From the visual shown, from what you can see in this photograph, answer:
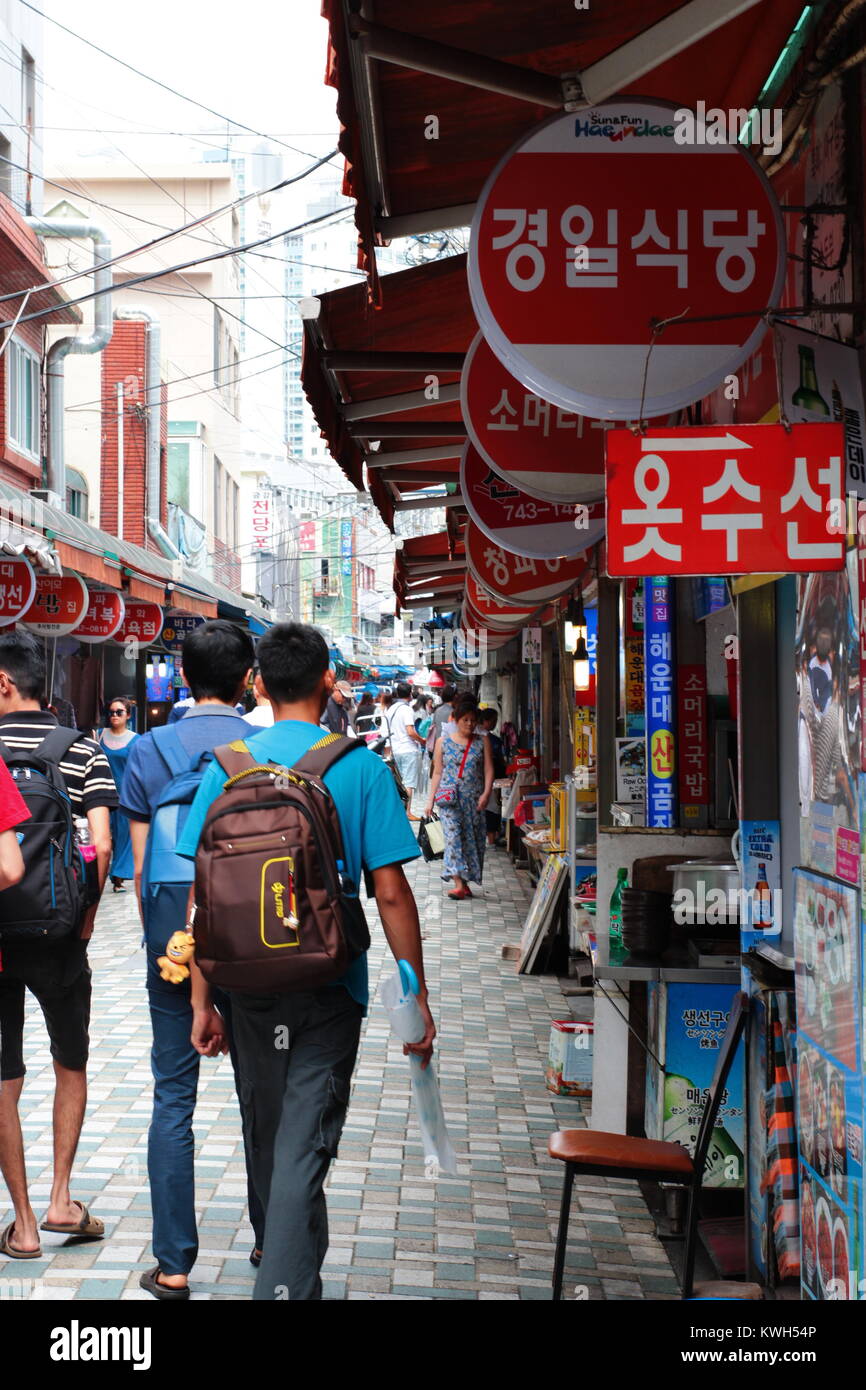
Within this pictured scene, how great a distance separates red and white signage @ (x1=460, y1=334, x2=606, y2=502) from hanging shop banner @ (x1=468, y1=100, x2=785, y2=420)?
1.27m

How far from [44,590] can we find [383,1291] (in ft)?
32.8

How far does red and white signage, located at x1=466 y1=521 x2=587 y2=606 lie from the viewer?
7125 mm

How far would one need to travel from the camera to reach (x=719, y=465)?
295 centimetres

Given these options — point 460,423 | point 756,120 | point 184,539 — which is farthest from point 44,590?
point 184,539

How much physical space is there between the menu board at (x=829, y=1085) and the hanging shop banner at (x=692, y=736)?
2328 mm

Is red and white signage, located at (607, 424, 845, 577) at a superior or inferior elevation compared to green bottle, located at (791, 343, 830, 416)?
inferior

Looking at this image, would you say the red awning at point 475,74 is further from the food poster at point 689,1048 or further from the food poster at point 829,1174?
the food poster at point 689,1048

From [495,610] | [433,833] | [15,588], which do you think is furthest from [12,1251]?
[433,833]

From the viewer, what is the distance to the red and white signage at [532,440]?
4.55 metres

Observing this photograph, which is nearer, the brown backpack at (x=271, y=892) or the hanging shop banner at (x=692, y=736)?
the brown backpack at (x=271, y=892)

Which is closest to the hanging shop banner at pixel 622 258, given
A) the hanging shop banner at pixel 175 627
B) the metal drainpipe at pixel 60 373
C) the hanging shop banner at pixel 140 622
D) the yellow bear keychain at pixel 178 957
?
the yellow bear keychain at pixel 178 957

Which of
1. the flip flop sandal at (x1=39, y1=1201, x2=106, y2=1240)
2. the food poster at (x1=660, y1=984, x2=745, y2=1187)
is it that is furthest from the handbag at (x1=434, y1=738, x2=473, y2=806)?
the flip flop sandal at (x1=39, y1=1201, x2=106, y2=1240)

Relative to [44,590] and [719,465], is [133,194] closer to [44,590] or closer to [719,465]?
[44,590]

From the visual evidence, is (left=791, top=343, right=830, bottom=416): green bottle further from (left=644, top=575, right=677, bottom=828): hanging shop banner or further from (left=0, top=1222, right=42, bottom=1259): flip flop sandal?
(left=0, top=1222, right=42, bottom=1259): flip flop sandal
